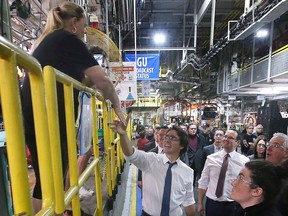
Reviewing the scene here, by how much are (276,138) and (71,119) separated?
306 cm

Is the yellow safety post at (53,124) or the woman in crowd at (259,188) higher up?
the yellow safety post at (53,124)

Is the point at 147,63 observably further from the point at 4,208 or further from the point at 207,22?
the point at 4,208

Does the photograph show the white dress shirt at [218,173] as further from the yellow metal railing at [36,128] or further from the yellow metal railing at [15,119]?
the yellow metal railing at [15,119]

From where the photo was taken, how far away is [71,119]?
1318 mm


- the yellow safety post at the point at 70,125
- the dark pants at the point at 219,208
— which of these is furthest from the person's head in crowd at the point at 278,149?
the yellow safety post at the point at 70,125

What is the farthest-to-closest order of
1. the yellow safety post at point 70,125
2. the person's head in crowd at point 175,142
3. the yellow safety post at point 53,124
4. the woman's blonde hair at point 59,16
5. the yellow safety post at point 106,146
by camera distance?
1. the yellow safety post at point 106,146
2. the person's head in crowd at point 175,142
3. the woman's blonde hair at point 59,16
4. the yellow safety post at point 70,125
5. the yellow safety post at point 53,124

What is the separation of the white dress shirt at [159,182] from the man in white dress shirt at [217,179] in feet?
3.49

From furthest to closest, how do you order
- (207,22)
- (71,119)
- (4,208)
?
(207,22) < (71,119) < (4,208)

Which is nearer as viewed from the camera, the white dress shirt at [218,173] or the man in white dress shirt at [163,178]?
the man in white dress shirt at [163,178]

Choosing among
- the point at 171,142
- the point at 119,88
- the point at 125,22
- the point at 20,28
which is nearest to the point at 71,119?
the point at 171,142

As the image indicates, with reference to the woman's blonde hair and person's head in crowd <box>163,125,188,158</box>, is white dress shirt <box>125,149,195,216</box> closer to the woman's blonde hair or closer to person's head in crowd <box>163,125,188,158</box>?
person's head in crowd <box>163,125,188,158</box>

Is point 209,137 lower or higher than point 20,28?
lower

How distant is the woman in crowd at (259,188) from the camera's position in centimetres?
188

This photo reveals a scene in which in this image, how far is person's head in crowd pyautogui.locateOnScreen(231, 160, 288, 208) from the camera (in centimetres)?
192
